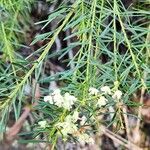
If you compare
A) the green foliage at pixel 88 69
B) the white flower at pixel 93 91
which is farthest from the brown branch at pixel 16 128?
the white flower at pixel 93 91

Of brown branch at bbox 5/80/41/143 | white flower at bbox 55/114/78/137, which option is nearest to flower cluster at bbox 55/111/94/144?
white flower at bbox 55/114/78/137

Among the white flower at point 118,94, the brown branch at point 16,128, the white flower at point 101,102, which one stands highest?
the white flower at point 118,94

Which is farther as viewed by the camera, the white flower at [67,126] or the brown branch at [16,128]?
the brown branch at [16,128]

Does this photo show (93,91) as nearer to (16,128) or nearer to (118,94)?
(118,94)

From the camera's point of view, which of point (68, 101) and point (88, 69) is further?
point (88, 69)

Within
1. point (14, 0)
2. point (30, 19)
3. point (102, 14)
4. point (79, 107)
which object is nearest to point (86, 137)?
point (79, 107)

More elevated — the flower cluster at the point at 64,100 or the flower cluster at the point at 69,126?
the flower cluster at the point at 64,100

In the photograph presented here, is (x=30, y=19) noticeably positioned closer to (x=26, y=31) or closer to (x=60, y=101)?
(x=26, y=31)

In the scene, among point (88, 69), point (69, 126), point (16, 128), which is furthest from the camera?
point (16, 128)

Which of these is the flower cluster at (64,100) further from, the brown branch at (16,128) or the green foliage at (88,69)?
the brown branch at (16,128)

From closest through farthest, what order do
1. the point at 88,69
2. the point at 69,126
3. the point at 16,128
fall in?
the point at 69,126, the point at 88,69, the point at 16,128

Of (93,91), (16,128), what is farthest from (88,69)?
(16,128)
